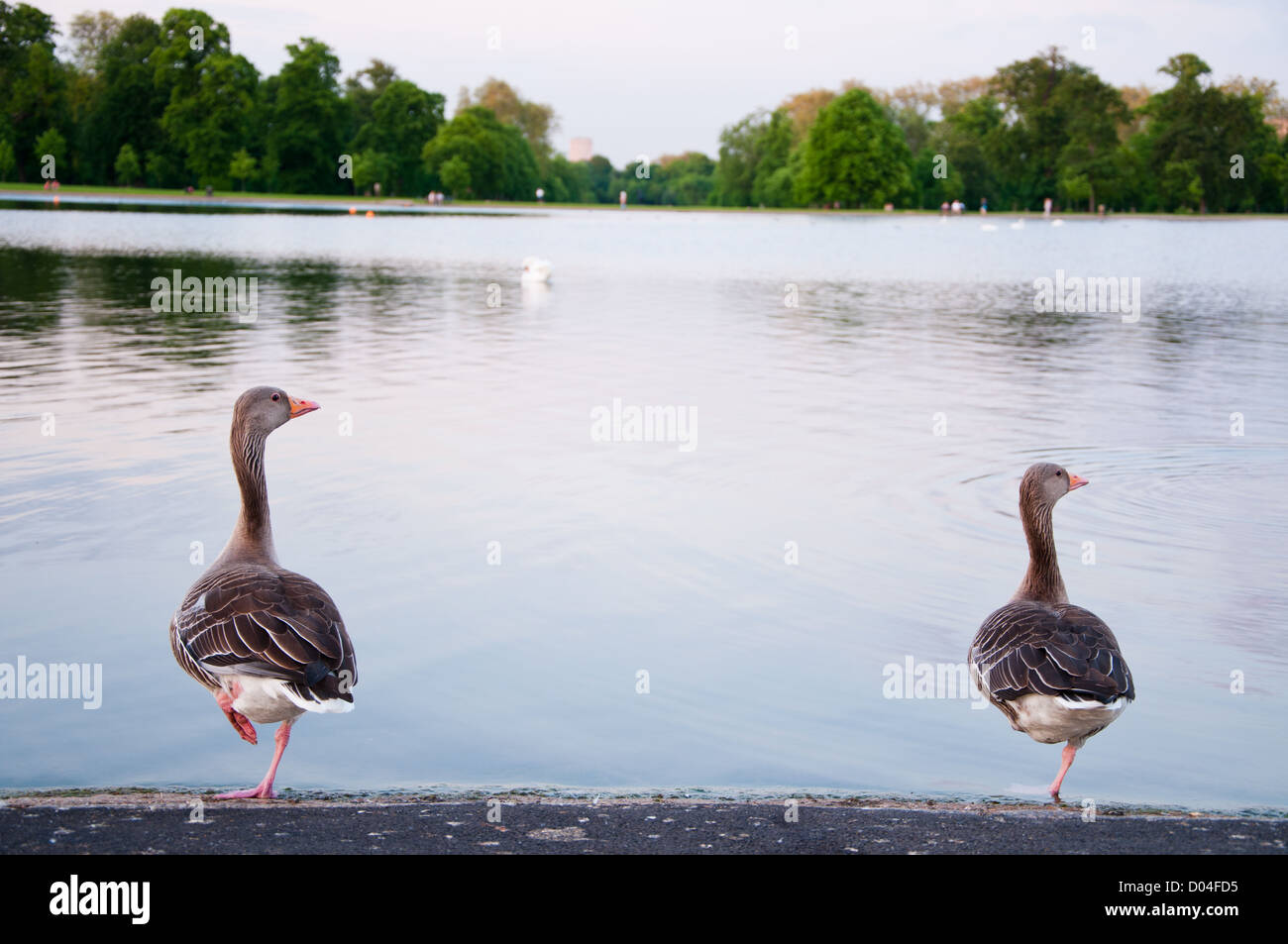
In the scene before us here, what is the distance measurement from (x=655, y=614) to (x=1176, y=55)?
151m

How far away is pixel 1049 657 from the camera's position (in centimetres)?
568

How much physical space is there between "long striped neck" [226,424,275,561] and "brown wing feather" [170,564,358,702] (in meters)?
0.35

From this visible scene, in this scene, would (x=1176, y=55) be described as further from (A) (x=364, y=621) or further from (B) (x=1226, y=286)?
(A) (x=364, y=621)

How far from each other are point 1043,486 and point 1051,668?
1.62 m

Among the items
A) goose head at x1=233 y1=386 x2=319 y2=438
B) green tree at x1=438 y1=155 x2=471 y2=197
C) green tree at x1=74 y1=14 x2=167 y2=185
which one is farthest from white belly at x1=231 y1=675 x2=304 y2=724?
green tree at x1=438 y1=155 x2=471 y2=197

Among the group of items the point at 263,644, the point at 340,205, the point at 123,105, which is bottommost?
the point at 263,644

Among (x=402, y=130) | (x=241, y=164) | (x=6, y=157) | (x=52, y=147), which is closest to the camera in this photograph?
(x=6, y=157)

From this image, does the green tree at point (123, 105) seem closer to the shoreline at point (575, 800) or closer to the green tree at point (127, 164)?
the green tree at point (127, 164)

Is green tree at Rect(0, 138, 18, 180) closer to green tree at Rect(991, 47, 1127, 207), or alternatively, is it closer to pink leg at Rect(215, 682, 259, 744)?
green tree at Rect(991, 47, 1127, 207)

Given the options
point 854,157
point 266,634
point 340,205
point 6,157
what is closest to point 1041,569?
point 266,634

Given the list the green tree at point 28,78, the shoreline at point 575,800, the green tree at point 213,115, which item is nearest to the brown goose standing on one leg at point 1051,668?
the shoreline at point 575,800

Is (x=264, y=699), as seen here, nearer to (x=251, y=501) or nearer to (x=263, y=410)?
(x=251, y=501)

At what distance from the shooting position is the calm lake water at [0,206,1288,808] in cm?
740
